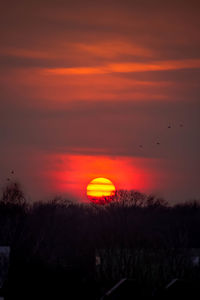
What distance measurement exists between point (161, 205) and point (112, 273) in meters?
56.3

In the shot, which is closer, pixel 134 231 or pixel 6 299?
pixel 6 299

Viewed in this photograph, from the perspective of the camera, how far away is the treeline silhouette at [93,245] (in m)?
31.0

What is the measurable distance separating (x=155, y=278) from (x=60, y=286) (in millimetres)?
5381

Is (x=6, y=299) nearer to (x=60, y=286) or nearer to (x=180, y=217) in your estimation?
(x=60, y=286)

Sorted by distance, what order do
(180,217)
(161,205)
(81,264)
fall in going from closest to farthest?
(81,264)
(180,217)
(161,205)

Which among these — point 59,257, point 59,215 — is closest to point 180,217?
point 59,215

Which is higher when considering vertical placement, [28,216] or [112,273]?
[28,216]

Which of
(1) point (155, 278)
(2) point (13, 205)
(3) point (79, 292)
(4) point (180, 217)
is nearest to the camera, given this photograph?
(3) point (79, 292)

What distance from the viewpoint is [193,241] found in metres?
60.9

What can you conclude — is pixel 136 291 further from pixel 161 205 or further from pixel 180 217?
pixel 161 205

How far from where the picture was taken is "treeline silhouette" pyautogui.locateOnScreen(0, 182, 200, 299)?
3105 centimetres

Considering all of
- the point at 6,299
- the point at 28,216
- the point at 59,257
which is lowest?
the point at 6,299

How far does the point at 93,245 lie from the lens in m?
53.4

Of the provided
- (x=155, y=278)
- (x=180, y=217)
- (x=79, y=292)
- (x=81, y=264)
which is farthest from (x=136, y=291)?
(x=180, y=217)
